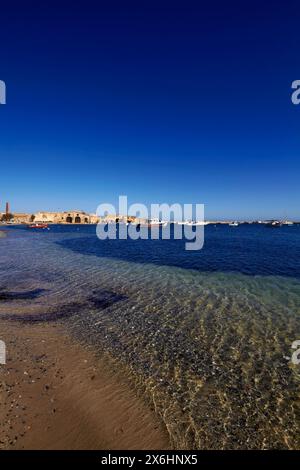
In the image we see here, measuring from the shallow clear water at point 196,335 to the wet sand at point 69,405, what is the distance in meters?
0.63

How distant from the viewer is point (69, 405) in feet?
20.9

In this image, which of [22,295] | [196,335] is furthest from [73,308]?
[196,335]

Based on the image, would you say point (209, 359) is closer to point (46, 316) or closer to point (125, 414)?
point (125, 414)

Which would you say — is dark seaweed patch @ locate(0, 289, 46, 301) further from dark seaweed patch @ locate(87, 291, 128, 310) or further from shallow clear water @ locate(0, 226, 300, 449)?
dark seaweed patch @ locate(87, 291, 128, 310)

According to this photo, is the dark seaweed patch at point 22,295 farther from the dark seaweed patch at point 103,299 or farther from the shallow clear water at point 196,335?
the dark seaweed patch at point 103,299

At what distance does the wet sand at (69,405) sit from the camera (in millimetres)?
5449

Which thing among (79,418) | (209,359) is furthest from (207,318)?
(79,418)

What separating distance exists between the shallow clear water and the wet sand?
629 mm

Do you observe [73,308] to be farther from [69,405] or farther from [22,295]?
[69,405]

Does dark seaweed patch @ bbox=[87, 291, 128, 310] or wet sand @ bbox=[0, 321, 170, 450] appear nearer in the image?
wet sand @ bbox=[0, 321, 170, 450]

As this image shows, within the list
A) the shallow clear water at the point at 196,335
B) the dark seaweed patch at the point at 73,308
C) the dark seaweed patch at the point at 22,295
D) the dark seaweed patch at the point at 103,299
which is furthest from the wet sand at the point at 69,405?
the dark seaweed patch at the point at 22,295

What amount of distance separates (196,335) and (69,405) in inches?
225

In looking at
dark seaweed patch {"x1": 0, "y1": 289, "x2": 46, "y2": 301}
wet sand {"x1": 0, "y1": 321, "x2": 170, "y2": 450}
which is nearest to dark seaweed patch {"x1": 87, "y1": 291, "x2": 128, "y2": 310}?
dark seaweed patch {"x1": 0, "y1": 289, "x2": 46, "y2": 301}

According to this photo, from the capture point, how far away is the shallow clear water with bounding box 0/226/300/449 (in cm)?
611
